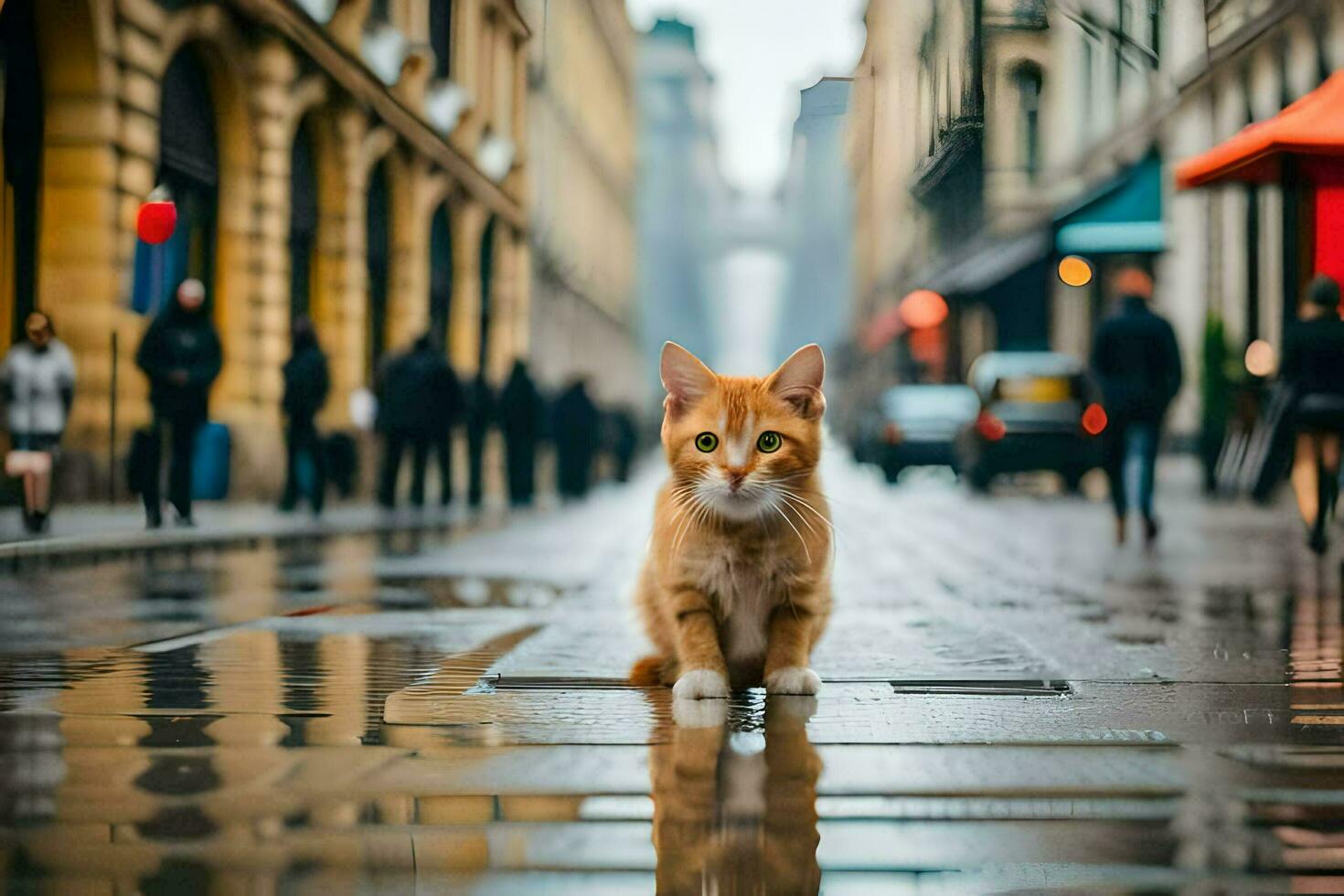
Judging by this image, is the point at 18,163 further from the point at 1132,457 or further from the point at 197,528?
the point at 1132,457

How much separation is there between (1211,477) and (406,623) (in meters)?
16.6

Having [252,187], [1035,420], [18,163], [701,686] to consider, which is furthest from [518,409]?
[701,686]

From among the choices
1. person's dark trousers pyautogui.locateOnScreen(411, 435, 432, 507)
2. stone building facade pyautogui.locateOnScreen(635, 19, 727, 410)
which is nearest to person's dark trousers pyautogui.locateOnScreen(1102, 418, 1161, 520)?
person's dark trousers pyautogui.locateOnScreen(411, 435, 432, 507)

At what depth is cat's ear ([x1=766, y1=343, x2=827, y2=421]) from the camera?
467 cm

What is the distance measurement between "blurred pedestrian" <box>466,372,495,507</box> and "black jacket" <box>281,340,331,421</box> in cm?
435

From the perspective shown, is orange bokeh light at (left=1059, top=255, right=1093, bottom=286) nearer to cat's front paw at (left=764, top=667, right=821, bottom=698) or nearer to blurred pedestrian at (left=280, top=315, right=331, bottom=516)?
blurred pedestrian at (left=280, top=315, right=331, bottom=516)

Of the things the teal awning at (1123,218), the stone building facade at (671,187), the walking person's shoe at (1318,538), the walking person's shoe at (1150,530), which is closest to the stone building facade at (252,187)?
the walking person's shoe at (1150,530)

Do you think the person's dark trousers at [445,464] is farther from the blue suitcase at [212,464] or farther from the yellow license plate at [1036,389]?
the yellow license plate at [1036,389]

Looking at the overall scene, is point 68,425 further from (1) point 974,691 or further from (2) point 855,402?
(2) point 855,402

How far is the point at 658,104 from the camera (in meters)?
73.6

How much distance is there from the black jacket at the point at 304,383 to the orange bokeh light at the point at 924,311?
2023 centimetres

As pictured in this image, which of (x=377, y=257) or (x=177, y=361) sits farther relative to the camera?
(x=377, y=257)

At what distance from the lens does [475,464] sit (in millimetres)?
21344

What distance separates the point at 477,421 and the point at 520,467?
80cm
